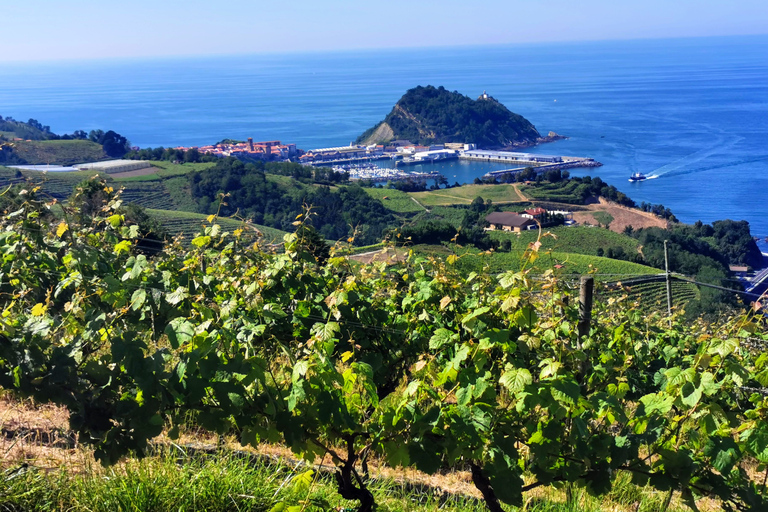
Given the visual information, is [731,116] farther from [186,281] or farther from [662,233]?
[186,281]

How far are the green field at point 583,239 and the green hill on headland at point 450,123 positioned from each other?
65.7 m

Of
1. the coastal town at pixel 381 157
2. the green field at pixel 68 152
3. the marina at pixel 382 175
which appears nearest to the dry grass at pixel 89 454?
the green field at pixel 68 152

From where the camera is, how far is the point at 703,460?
2195 millimetres

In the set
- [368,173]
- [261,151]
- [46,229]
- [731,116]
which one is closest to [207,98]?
[261,151]

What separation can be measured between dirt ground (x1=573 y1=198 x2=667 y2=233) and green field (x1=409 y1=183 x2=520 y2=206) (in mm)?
7239

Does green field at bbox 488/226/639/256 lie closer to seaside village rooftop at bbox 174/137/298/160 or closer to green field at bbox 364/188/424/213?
green field at bbox 364/188/424/213

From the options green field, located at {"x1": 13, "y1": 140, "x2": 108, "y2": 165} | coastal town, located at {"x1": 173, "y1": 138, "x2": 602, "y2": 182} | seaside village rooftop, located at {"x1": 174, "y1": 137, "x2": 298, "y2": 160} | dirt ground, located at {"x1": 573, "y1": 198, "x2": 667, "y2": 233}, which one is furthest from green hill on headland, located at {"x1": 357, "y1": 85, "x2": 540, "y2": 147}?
dirt ground, located at {"x1": 573, "y1": 198, "x2": 667, "y2": 233}

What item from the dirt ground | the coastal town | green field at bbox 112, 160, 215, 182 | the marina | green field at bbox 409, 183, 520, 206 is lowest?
the dirt ground

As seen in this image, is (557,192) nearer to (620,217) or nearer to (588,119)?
(620,217)

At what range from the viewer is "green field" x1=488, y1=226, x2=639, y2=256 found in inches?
1535

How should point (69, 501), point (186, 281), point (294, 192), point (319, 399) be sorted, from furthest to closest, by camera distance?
Result: point (294, 192)
point (186, 281)
point (69, 501)
point (319, 399)

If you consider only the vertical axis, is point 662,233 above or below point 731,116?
below

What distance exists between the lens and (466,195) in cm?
6269

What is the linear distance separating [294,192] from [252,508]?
52.9 metres
